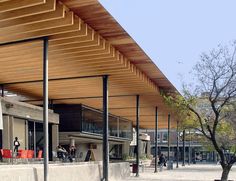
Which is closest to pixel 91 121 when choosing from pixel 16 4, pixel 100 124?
pixel 100 124

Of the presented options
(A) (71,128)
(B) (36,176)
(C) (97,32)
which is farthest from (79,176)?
(A) (71,128)

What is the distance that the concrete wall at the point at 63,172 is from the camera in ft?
43.5

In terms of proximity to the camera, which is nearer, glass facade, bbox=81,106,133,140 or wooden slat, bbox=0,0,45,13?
wooden slat, bbox=0,0,45,13

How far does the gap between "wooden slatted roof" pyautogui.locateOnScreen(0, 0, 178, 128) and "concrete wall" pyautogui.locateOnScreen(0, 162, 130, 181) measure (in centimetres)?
436

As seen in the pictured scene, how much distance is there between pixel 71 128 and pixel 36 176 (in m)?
18.1

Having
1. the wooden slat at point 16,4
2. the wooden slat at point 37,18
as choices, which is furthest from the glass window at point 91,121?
the wooden slat at point 16,4

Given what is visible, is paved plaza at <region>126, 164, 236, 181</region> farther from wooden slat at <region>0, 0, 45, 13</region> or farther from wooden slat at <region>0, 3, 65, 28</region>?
wooden slat at <region>0, 0, 45, 13</region>

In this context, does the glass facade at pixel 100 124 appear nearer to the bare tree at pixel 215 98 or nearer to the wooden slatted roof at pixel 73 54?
the wooden slatted roof at pixel 73 54

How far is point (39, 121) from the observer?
27438 millimetres

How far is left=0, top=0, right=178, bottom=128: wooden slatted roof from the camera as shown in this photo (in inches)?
499

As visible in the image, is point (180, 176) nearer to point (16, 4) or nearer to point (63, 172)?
point (63, 172)

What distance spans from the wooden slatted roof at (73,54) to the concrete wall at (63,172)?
14.3 ft

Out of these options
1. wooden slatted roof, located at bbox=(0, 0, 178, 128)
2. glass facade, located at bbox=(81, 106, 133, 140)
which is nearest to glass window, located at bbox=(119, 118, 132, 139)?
glass facade, located at bbox=(81, 106, 133, 140)

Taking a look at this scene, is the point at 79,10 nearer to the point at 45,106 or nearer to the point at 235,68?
the point at 45,106
